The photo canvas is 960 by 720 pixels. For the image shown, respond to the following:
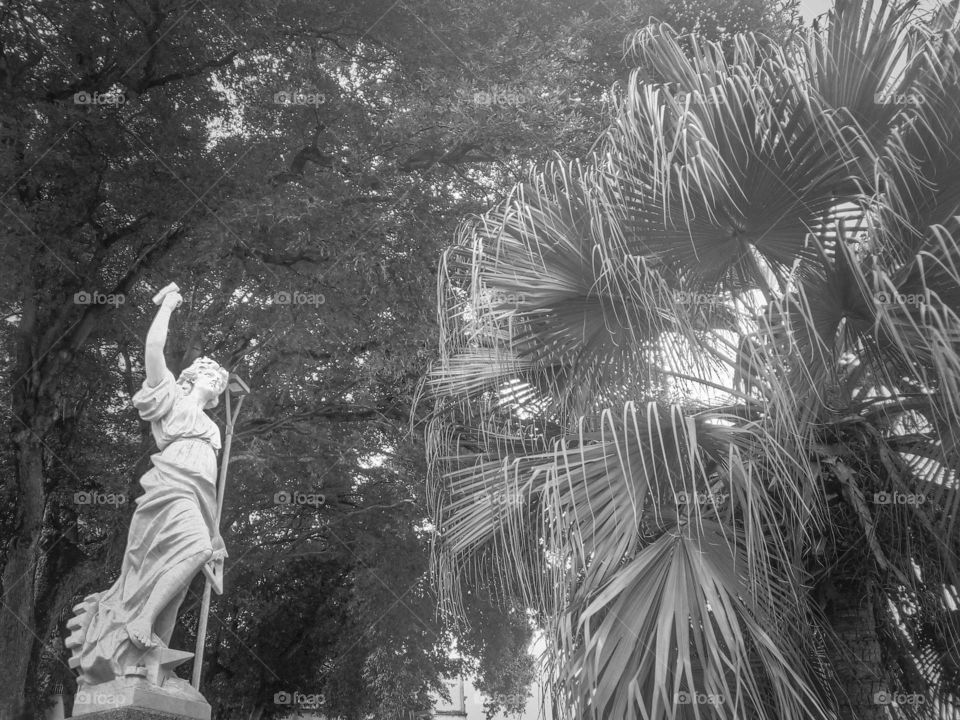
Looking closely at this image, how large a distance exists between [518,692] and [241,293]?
8424 millimetres

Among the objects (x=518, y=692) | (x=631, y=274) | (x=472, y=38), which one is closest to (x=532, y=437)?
(x=631, y=274)

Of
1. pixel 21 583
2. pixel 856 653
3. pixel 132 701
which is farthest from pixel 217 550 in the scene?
pixel 21 583

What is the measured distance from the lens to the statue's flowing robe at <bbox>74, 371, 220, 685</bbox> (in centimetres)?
A: 546

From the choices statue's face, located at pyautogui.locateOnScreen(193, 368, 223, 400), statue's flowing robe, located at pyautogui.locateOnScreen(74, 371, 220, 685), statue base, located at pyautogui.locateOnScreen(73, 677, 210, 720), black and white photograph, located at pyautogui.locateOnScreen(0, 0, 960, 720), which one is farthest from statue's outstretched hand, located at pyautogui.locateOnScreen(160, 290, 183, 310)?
statue base, located at pyautogui.locateOnScreen(73, 677, 210, 720)

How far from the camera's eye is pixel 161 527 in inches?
230

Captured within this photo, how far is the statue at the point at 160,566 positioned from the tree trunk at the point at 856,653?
390 centimetres

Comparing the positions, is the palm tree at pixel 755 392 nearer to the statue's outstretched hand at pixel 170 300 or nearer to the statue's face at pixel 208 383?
the statue's face at pixel 208 383

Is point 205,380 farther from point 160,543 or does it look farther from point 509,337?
point 509,337

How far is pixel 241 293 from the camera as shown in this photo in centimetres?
1362

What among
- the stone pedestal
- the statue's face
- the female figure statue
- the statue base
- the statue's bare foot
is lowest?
the stone pedestal

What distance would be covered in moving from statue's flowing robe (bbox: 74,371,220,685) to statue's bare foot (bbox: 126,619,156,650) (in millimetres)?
39

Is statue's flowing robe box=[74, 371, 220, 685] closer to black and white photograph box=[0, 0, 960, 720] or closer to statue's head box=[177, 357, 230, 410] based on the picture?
black and white photograph box=[0, 0, 960, 720]

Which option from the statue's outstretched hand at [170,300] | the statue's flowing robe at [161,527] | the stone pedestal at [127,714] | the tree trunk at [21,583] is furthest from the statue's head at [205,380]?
the tree trunk at [21,583]

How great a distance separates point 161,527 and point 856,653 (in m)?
4.41
